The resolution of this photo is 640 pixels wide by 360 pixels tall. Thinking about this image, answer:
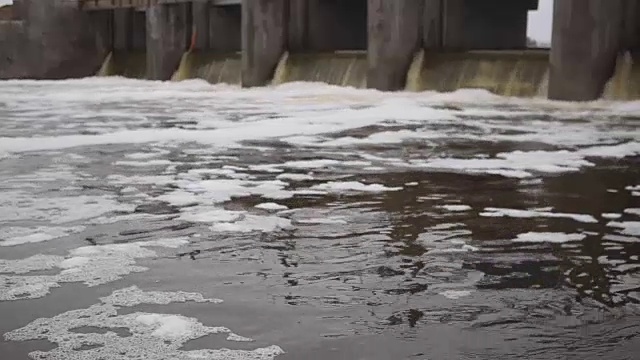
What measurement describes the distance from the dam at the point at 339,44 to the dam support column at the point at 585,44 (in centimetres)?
1

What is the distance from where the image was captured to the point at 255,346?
2100mm

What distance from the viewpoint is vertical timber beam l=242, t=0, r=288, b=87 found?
17641 mm

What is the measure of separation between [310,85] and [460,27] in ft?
10.8

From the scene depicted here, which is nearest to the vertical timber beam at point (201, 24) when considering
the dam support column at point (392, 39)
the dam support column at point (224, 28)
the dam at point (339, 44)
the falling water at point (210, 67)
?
the dam at point (339, 44)

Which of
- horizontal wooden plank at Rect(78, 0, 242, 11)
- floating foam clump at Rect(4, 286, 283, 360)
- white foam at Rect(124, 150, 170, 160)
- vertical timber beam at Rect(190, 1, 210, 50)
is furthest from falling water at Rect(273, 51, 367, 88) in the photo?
floating foam clump at Rect(4, 286, 283, 360)

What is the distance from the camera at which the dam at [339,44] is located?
11227mm

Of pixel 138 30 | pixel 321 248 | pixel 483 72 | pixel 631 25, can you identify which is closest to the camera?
pixel 321 248

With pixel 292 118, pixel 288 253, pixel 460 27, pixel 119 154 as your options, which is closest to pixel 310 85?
pixel 460 27

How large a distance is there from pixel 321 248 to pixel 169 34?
19.9m

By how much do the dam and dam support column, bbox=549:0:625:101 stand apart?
1 cm

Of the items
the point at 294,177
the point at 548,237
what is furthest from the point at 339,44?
the point at 548,237

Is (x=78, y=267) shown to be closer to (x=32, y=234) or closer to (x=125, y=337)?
(x=32, y=234)

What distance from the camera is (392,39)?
14.5m

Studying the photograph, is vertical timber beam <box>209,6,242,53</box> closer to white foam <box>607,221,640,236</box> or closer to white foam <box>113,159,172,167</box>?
white foam <box>113,159,172,167</box>
